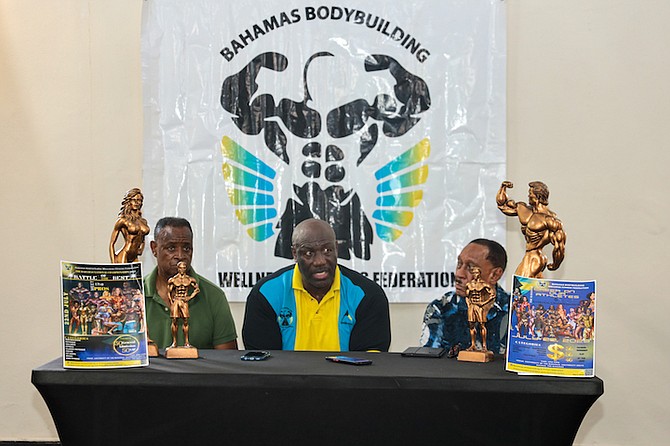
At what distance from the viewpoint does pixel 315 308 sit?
8.62 ft

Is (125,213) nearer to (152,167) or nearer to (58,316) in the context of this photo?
(152,167)

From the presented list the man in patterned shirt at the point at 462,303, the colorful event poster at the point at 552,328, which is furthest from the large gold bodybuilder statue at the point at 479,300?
the man in patterned shirt at the point at 462,303

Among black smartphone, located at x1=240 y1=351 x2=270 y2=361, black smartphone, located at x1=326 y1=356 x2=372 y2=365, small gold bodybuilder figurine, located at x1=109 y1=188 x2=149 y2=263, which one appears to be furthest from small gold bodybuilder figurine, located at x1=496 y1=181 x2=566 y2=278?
small gold bodybuilder figurine, located at x1=109 y1=188 x2=149 y2=263

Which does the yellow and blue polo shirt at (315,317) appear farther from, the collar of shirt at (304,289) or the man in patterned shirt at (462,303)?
the man in patterned shirt at (462,303)

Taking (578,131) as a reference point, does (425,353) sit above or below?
below

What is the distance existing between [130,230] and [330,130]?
1575mm

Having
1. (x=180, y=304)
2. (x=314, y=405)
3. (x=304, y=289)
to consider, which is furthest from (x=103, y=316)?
(x=304, y=289)

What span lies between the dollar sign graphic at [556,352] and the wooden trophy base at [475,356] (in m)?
0.20

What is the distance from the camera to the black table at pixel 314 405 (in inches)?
65.4

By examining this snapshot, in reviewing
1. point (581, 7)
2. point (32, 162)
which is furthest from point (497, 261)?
point (32, 162)

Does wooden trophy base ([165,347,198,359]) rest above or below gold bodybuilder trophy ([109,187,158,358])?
below

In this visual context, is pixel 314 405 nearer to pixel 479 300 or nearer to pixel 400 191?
pixel 479 300

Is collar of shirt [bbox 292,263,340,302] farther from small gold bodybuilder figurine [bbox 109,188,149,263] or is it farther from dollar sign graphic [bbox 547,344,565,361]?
dollar sign graphic [bbox 547,344,565,361]

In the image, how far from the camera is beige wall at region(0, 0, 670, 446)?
3371 millimetres
